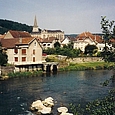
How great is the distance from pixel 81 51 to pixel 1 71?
2634 centimetres

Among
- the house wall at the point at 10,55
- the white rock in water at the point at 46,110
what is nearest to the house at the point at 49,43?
the house wall at the point at 10,55

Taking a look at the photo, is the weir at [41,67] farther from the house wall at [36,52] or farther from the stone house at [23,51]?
the house wall at [36,52]

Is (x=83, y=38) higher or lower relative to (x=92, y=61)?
higher

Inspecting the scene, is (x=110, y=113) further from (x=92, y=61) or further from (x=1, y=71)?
(x=92, y=61)

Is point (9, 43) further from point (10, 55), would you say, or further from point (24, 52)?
point (24, 52)

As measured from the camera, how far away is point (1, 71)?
40500 millimetres

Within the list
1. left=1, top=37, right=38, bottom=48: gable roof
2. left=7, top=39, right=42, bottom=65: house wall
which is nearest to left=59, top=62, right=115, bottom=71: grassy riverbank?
left=7, top=39, right=42, bottom=65: house wall

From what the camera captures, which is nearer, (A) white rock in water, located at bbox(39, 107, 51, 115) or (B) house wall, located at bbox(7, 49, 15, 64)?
(A) white rock in water, located at bbox(39, 107, 51, 115)

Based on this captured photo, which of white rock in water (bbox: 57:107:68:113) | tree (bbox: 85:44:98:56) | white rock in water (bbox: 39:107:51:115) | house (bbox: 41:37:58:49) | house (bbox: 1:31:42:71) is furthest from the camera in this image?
house (bbox: 41:37:58:49)

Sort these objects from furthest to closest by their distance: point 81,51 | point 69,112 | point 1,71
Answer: point 81,51, point 1,71, point 69,112

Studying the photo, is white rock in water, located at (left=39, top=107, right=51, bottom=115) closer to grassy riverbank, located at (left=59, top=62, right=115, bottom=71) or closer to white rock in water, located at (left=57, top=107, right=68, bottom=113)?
white rock in water, located at (left=57, top=107, right=68, bottom=113)

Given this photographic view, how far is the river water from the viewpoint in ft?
80.0

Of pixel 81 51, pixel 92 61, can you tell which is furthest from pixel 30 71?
pixel 81 51

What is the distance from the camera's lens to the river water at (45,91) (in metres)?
24.4
